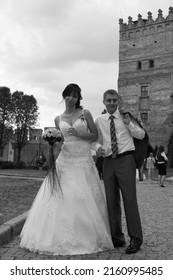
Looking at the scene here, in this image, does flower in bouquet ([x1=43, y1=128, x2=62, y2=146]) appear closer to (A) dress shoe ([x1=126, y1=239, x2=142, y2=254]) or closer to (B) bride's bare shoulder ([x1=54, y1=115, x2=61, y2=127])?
(B) bride's bare shoulder ([x1=54, y1=115, x2=61, y2=127])

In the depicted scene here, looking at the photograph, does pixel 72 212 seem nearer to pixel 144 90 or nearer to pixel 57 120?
pixel 57 120

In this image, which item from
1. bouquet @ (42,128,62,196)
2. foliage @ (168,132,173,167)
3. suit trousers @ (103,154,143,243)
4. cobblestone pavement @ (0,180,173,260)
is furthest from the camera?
foliage @ (168,132,173,167)

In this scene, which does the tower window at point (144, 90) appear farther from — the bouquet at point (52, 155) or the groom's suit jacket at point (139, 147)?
the bouquet at point (52, 155)

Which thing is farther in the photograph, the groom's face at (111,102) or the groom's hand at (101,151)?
the groom's face at (111,102)

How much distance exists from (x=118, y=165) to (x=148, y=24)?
136 feet

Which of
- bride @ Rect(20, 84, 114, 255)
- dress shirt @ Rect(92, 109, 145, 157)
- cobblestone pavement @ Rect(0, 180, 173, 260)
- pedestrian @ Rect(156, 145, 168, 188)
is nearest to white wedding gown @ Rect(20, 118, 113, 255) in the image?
bride @ Rect(20, 84, 114, 255)

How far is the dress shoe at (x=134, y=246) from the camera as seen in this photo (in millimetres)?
4465

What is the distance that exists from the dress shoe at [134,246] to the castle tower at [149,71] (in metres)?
36.5

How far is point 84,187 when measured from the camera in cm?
471

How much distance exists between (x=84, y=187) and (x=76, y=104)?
1299 mm

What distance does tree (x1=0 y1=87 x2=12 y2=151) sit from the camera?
44.8 metres

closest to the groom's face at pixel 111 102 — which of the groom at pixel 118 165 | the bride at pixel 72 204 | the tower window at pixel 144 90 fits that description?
the groom at pixel 118 165

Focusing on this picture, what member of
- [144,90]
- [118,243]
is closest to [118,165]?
[118,243]

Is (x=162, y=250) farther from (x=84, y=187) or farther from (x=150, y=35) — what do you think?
(x=150, y=35)
